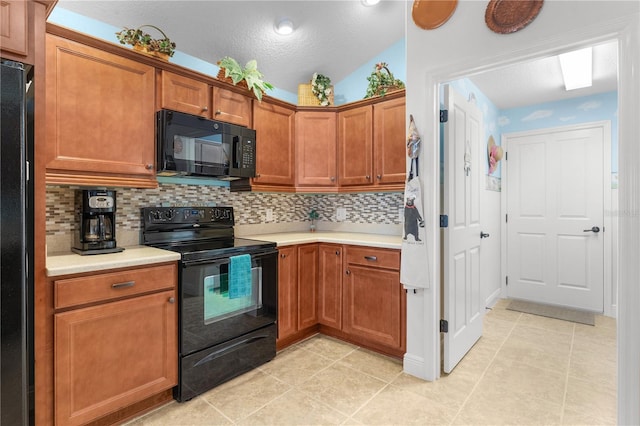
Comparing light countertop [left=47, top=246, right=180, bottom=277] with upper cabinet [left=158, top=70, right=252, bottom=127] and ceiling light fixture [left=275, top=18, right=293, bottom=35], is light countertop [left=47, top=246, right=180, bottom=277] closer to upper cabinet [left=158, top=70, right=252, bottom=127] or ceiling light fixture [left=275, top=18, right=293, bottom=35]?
upper cabinet [left=158, top=70, right=252, bottom=127]

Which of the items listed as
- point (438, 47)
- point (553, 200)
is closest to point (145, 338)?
point (438, 47)

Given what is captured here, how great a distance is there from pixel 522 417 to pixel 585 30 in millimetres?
2089

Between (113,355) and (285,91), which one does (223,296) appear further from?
(285,91)

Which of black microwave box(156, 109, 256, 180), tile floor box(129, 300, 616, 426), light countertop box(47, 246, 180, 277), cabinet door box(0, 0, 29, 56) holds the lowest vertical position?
tile floor box(129, 300, 616, 426)

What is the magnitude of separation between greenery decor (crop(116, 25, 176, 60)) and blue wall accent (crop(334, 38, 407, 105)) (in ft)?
6.32

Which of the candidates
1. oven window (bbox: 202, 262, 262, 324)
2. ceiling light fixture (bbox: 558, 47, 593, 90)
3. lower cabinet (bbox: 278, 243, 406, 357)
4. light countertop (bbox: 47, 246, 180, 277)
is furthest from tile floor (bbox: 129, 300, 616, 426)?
ceiling light fixture (bbox: 558, 47, 593, 90)

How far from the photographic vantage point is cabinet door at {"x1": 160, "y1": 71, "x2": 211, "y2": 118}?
220 centimetres

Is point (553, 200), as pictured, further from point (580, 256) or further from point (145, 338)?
point (145, 338)

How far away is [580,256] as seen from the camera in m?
3.72

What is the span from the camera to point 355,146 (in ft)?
10.1

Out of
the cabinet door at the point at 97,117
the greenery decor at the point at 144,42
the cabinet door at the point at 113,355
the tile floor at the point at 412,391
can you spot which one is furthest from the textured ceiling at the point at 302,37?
the tile floor at the point at 412,391

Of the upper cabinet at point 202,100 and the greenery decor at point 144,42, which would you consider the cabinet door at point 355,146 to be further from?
the greenery decor at point 144,42

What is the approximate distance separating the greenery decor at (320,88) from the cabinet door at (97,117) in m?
1.58

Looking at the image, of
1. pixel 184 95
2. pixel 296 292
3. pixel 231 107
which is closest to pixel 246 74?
pixel 231 107
